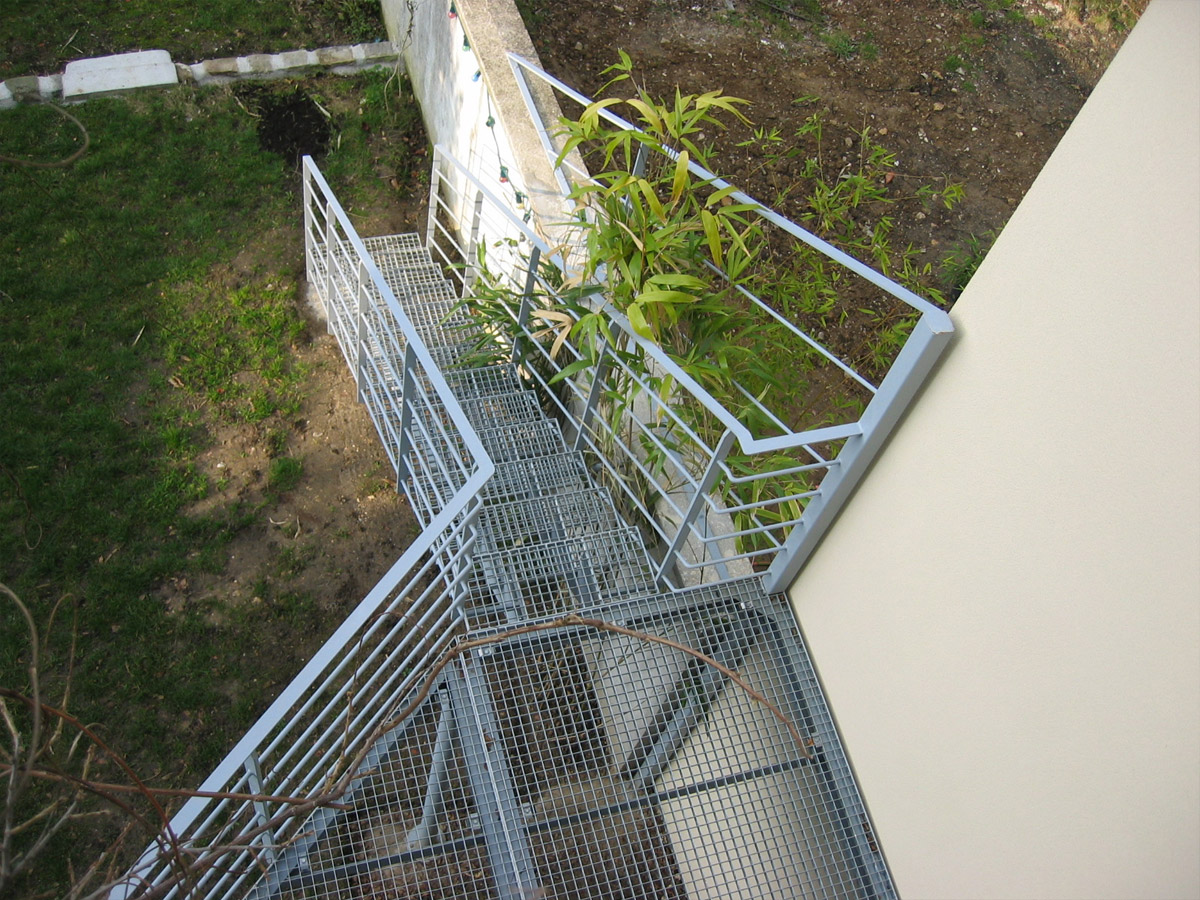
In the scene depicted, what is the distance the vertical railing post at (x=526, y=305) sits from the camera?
11.2 ft

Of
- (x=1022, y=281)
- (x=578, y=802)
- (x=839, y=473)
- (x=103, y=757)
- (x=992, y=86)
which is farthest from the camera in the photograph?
(x=992, y=86)

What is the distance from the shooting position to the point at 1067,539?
1907 mm

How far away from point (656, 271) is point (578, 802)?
1695mm

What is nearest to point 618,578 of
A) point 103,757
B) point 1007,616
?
point 1007,616

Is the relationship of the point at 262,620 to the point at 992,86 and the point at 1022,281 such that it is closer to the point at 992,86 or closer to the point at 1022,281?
the point at 1022,281

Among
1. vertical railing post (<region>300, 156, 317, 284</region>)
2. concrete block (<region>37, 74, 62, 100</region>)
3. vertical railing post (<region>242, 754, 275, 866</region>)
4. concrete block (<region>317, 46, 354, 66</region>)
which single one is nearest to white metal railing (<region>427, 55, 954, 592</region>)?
vertical railing post (<region>300, 156, 317, 284</region>)

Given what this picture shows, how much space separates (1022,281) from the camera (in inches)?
77.2

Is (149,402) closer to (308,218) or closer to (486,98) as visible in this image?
(308,218)

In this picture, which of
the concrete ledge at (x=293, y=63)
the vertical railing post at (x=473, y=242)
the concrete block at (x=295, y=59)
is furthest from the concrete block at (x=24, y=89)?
the vertical railing post at (x=473, y=242)

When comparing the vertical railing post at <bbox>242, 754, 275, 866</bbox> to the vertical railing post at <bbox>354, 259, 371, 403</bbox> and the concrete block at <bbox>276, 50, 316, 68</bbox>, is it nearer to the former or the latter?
the vertical railing post at <bbox>354, 259, 371, 403</bbox>

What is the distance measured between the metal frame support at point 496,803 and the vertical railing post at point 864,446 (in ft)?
3.20

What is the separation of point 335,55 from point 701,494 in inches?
184

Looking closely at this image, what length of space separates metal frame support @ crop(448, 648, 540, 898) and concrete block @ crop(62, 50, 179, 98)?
4.69 meters

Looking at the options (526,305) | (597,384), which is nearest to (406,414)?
(597,384)
